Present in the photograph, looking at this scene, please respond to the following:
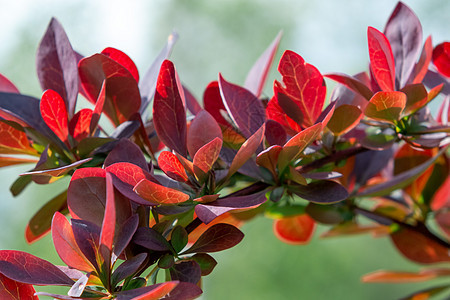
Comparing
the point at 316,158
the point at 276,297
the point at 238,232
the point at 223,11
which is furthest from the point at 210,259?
the point at 223,11

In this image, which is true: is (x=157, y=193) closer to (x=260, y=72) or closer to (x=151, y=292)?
(x=151, y=292)

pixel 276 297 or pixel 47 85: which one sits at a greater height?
pixel 47 85

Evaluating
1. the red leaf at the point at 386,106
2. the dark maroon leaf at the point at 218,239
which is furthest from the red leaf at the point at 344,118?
the dark maroon leaf at the point at 218,239

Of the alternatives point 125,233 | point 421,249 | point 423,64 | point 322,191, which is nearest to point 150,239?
point 125,233

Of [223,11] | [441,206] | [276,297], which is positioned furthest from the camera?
[223,11]

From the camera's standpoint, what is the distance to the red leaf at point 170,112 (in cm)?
30

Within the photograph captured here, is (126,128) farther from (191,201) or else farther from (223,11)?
(223,11)

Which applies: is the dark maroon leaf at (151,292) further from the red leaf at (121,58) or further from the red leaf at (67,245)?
the red leaf at (121,58)

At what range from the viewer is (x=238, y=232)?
0.94 ft

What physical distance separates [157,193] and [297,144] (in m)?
0.09

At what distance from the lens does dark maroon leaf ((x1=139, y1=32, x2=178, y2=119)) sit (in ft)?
1.25

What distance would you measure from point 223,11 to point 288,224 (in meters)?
6.63

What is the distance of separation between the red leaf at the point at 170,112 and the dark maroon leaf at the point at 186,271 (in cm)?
8

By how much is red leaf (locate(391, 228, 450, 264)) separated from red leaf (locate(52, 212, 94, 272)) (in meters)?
0.37
